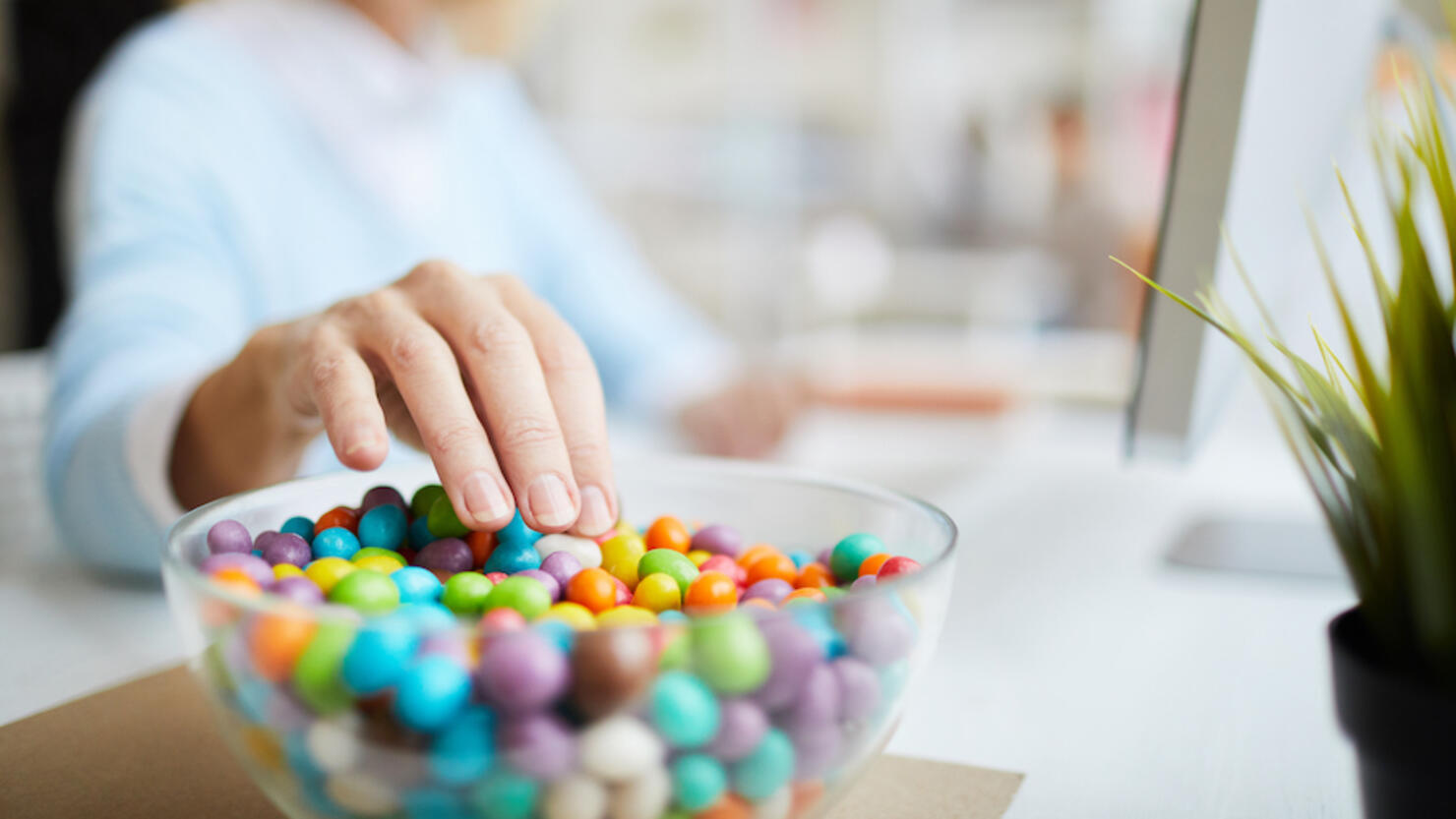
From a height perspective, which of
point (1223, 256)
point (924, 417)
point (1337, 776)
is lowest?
point (924, 417)

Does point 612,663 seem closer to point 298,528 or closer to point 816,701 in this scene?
point 816,701

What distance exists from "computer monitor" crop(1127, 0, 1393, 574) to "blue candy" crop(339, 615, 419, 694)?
1.03ft

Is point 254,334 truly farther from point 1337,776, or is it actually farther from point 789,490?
point 1337,776

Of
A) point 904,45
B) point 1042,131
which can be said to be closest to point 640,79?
point 904,45

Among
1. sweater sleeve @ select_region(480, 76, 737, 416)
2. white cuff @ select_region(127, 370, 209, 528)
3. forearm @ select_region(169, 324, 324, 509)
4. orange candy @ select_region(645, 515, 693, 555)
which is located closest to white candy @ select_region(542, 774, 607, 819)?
orange candy @ select_region(645, 515, 693, 555)

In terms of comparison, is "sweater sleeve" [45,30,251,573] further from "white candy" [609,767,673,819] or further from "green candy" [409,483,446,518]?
"white candy" [609,767,673,819]

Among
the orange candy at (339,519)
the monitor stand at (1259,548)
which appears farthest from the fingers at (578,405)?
the monitor stand at (1259,548)

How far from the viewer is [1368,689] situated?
0.31 meters

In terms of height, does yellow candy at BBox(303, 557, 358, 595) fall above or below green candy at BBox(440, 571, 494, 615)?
above

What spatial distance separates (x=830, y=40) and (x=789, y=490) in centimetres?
323

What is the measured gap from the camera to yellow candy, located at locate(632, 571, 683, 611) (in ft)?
1.29

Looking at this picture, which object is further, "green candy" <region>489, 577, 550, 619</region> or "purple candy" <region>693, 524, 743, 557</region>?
"purple candy" <region>693, 524, 743, 557</region>

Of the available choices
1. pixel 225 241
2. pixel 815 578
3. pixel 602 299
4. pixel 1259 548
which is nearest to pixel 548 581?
pixel 815 578

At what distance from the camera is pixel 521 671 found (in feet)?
Result: 0.85
